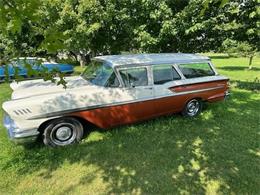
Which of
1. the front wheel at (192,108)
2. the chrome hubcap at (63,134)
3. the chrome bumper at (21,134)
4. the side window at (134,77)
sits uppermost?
the side window at (134,77)

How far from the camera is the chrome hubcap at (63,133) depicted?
5266mm

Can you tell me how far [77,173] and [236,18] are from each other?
369 inches

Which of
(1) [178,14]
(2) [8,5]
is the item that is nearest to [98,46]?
(1) [178,14]

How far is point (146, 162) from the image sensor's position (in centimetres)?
470

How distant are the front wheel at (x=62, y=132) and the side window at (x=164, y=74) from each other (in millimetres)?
2056

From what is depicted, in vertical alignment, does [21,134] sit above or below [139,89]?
below

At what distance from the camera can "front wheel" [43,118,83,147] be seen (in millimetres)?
5176

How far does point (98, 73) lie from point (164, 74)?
60.9 inches

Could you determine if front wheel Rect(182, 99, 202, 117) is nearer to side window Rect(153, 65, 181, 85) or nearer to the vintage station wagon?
the vintage station wagon

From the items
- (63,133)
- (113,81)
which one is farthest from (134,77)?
(63,133)

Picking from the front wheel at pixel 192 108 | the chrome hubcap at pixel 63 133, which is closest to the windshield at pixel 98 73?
the chrome hubcap at pixel 63 133

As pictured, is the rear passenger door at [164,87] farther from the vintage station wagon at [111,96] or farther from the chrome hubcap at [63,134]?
the chrome hubcap at [63,134]

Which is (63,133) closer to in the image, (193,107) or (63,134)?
(63,134)

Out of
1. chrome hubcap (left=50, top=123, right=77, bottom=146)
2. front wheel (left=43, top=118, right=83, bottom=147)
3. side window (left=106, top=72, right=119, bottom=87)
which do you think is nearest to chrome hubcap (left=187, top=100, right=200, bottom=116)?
side window (left=106, top=72, right=119, bottom=87)
